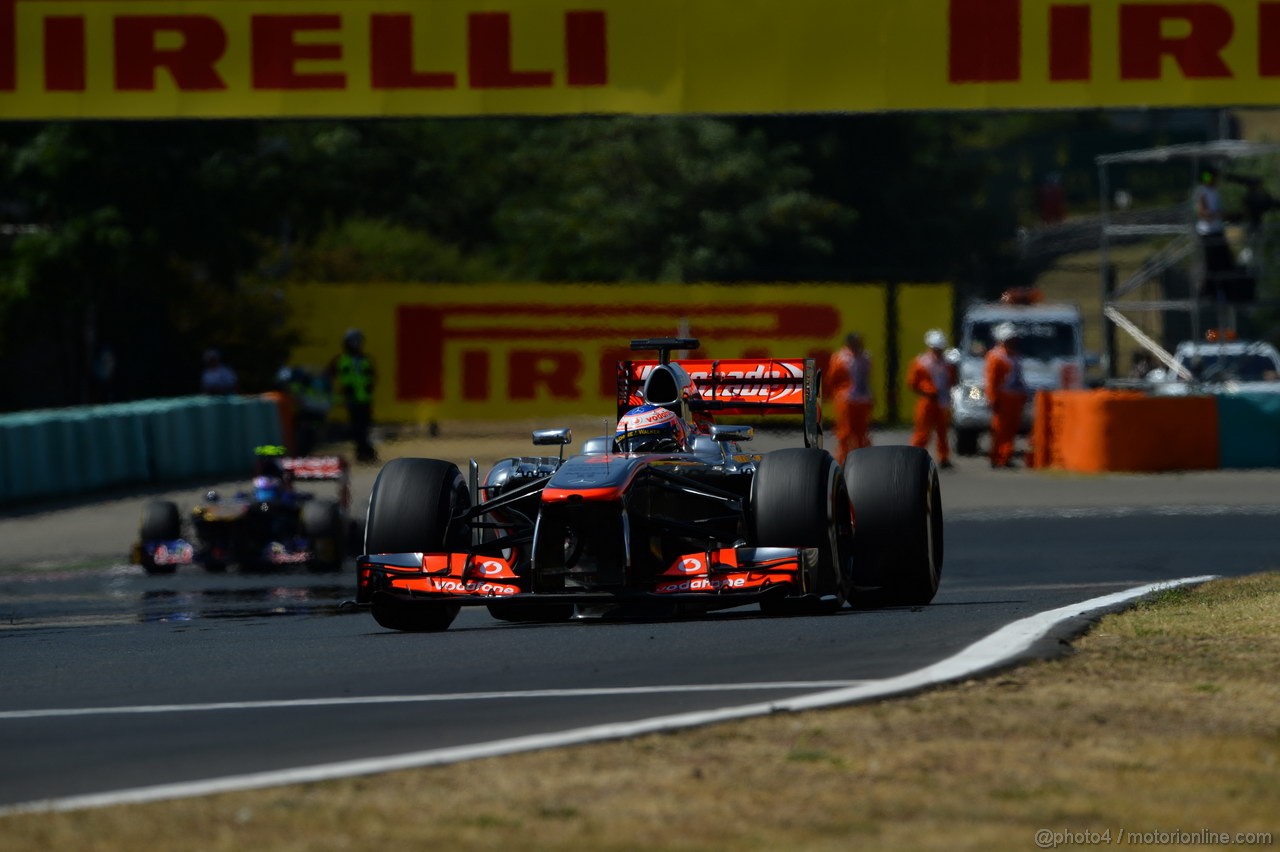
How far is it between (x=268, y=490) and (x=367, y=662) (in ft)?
26.3

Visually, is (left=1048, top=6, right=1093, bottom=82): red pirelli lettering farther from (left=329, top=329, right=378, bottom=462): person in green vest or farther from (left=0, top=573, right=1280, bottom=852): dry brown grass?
(left=0, top=573, right=1280, bottom=852): dry brown grass

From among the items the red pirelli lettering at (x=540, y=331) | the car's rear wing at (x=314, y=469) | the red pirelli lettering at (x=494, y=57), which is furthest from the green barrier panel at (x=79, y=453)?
the red pirelli lettering at (x=540, y=331)

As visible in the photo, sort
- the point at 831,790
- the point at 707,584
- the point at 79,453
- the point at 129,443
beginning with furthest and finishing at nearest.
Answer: the point at 129,443 < the point at 79,453 < the point at 707,584 < the point at 831,790

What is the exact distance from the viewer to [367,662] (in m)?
10.1

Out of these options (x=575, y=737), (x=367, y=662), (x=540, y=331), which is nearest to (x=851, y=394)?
(x=540, y=331)

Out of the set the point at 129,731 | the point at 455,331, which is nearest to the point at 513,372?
the point at 455,331

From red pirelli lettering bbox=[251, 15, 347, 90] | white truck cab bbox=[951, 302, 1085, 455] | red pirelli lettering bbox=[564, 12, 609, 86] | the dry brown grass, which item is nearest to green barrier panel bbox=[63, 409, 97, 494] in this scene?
red pirelli lettering bbox=[251, 15, 347, 90]

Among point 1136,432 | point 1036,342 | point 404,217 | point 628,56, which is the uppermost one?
point 404,217

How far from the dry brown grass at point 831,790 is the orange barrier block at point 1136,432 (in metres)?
18.3

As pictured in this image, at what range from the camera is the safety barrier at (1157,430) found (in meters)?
26.3

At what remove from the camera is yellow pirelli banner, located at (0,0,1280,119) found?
22.7 m

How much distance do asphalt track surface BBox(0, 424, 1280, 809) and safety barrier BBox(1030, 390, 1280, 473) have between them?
8.07 meters

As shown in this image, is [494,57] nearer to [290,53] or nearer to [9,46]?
[290,53]

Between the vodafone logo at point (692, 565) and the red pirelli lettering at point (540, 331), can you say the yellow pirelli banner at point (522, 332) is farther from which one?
the vodafone logo at point (692, 565)
